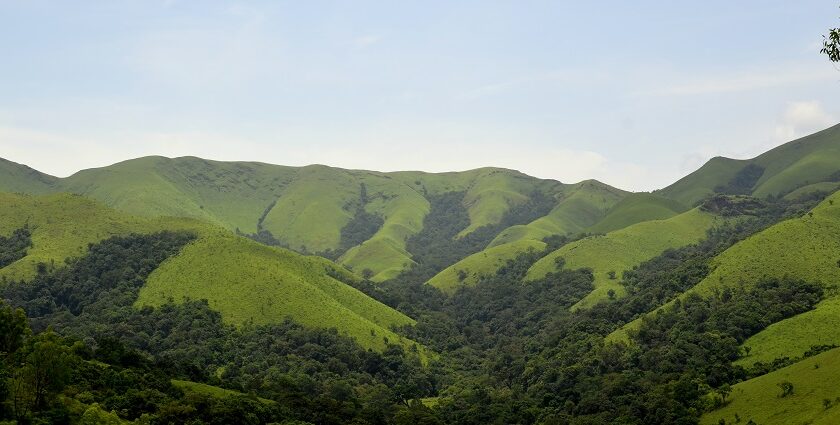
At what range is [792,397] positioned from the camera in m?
119

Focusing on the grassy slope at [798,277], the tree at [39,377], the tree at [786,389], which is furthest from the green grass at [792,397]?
the tree at [39,377]

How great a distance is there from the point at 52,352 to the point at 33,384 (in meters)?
4.32

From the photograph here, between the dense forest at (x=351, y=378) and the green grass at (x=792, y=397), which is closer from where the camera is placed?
the dense forest at (x=351, y=378)

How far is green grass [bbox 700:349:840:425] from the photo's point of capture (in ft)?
362

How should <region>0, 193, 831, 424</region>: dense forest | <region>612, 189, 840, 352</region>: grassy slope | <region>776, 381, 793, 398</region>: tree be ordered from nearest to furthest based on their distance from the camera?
<region>0, 193, 831, 424</region>: dense forest → <region>776, 381, 793, 398</region>: tree → <region>612, 189, 840, 352</region>: grassy slope

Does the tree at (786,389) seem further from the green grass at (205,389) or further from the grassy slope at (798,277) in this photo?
the green grass at (205,389)

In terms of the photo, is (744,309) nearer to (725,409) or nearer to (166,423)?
(725,409)

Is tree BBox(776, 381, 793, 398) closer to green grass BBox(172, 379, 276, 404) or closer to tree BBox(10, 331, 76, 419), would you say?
green grass BBox(172, 379, 276, 404)

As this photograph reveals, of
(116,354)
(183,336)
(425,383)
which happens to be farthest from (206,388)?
(425,383)

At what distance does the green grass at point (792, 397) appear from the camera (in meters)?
110

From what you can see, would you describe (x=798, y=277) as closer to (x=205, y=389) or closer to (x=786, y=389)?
(x=786, y=389)

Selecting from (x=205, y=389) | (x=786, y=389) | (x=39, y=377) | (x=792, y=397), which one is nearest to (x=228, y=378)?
(x=205, y=389)

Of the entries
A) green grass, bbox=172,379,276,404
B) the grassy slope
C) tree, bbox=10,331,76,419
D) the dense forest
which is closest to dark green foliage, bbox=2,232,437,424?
the dense forest

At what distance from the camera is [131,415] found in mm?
104875
